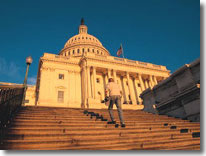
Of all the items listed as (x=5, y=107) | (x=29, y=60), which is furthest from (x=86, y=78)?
(x=5, y=107)

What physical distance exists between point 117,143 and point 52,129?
2.34m

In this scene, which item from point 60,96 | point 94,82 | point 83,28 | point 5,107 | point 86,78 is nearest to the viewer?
point 5,107

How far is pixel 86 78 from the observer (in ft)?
93.8

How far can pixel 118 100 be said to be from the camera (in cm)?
621

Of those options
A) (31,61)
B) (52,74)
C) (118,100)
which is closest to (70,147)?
(118,100)

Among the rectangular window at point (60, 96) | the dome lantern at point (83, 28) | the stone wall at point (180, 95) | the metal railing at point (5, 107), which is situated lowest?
the metal railing at point (5, 107)

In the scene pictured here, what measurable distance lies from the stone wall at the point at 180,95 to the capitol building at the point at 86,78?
14.6 m

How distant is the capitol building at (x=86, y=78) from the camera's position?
27031 mm

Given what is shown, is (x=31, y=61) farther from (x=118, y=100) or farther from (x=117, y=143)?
(x=117, y=143)

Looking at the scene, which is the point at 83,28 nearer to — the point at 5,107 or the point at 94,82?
the point at 94,82

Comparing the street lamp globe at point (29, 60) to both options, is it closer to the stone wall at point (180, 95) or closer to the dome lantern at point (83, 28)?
the stone wall at point (180, 95)

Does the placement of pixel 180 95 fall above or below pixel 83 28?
below

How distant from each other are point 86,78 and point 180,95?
69.3 feet

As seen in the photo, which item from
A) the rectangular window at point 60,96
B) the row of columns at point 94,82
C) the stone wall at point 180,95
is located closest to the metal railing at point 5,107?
the stone wall at point 180,95
